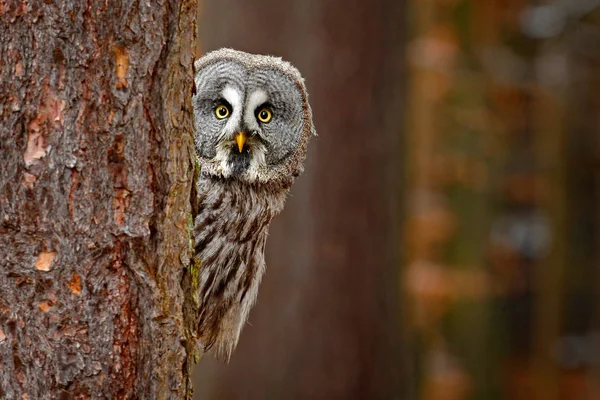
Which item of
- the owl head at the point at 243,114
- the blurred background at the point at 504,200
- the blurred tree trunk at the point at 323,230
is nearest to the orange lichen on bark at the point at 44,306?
the owl head at the point at 243,114

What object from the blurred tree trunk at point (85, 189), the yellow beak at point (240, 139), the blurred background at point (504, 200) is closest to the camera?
the blurred tree trunk at point (85, 189)


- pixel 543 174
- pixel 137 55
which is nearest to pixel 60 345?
pixel 137 55

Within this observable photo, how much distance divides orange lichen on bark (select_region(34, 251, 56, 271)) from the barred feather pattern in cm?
84

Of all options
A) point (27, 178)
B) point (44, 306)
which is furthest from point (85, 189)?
point (44, 306)

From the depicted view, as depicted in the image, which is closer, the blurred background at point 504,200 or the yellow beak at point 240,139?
the yellow beak at point 240,139

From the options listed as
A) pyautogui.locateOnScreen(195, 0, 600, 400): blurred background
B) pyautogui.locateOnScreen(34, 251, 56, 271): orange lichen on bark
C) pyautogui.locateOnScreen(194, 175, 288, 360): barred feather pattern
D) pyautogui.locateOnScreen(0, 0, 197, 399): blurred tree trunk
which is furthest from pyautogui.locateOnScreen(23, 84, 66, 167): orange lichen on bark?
pyautogui.locateOnScreen(195, 0, 600, 400): blurred background

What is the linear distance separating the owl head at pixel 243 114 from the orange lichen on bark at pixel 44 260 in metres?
0.96

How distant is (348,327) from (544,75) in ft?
12.2

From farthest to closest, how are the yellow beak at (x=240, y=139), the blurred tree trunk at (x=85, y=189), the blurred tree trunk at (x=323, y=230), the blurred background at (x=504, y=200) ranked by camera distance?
the blurred background at (x=504, y=200) → the blurred tree trunk at (x=323, y=230) → the yellow beak at (x=240, y=139) → the blurred tree trunk at (x=85, y=189)

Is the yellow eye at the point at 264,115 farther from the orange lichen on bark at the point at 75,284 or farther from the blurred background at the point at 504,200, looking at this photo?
the blurred background at the point at 504,200

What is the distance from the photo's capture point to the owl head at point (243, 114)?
7.70 ft

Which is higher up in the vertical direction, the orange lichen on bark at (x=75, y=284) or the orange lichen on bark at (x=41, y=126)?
the orange lichen on bark at (x=41, y=126)

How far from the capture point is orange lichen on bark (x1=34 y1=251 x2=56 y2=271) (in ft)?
4.69

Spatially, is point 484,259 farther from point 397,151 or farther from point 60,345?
point 60,345
